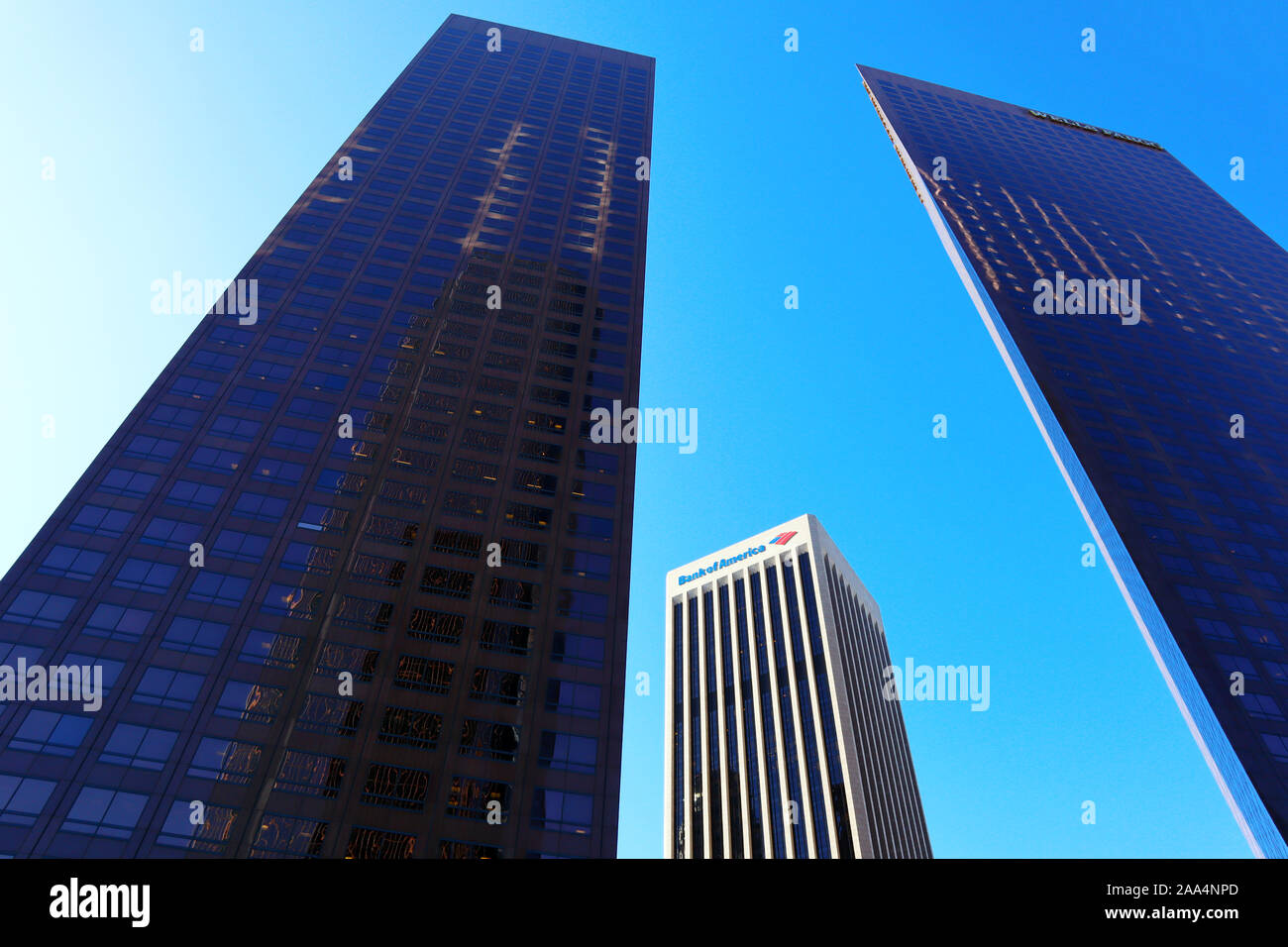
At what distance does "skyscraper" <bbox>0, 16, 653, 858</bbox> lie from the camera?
48875 mm

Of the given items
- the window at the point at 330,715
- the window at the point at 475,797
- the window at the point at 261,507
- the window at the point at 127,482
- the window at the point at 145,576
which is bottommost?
the window at the point at 475,797

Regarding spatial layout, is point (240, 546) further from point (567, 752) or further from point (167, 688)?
point (567, 752)

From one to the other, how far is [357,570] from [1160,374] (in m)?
101

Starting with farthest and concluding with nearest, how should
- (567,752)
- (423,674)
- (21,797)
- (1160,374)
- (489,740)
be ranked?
1. (1160,374)
2. (423,674)
3. (567,752)
4. (489,740)
5. (21,797)

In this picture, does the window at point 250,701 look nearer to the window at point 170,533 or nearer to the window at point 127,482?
the window at point 170,533

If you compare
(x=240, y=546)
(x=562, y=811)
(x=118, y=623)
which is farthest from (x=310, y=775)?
(x=240, y=546)

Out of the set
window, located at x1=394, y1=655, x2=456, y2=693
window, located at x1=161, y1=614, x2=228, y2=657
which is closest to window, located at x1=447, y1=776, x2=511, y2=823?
window, located at x1=394, y1=655, x2=456, y2=693

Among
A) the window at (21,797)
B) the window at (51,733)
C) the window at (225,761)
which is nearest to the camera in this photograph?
the window at (21,797)

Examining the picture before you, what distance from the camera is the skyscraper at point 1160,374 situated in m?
77.8

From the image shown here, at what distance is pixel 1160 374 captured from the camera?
354 ft

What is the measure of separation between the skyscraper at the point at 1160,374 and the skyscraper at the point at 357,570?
179 ft

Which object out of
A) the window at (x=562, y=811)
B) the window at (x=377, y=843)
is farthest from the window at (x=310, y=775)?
the window at (x=562, y=811)

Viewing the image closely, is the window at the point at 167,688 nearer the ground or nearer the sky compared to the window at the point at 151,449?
nearer the ground
